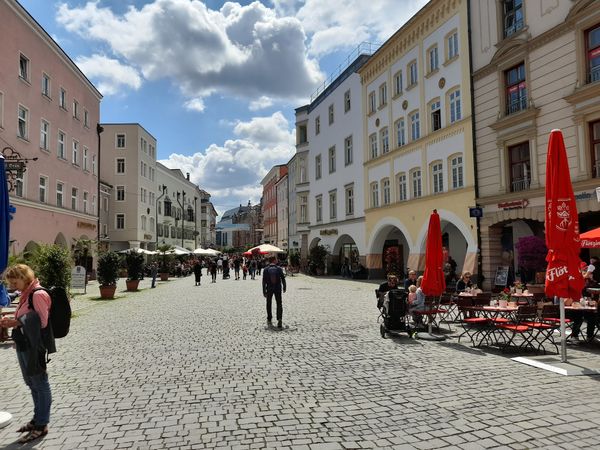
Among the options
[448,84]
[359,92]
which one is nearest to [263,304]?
[448,84]

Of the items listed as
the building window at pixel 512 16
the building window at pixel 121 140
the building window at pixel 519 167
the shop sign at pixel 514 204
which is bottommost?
the shop sign at pixel 514 204

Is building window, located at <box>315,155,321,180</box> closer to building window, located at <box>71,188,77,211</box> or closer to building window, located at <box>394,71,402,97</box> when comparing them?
building window, located at <box>394,71,402,97</box>

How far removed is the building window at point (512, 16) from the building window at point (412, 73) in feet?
24.0

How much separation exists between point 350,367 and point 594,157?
536 inches

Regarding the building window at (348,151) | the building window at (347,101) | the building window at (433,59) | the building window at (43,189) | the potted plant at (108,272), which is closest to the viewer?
the potted plant at (108,272)

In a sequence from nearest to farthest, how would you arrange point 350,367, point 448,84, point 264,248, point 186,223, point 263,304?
1. point 350,367
2. point 263,304
3. point 448,84
4. point 264,248
5. point 186,223

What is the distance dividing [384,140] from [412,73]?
5006 millimetres

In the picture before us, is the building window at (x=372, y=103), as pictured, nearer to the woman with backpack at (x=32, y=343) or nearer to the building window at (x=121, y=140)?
the woman with backpack at (x=32, y=343)

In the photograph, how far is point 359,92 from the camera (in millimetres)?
35594

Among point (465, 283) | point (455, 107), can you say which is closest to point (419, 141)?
point (455, 107)

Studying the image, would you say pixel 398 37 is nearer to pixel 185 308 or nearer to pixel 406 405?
pixel 185 308

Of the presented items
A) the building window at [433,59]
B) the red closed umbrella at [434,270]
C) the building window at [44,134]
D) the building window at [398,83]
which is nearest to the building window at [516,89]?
the building window at [433,59]

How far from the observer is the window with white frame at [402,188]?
29.2 metres

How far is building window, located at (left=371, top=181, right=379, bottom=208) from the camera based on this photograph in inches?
1298
